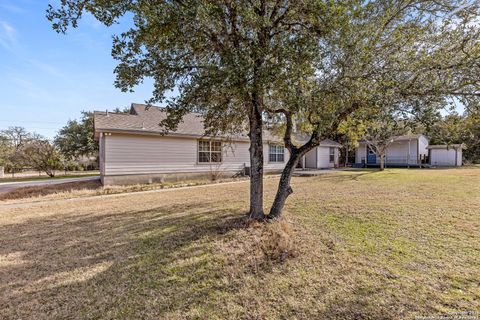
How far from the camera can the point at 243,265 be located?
3.82 m

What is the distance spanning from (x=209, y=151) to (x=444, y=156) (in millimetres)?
29903

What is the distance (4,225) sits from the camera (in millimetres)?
6312

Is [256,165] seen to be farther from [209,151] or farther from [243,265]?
[209,151]

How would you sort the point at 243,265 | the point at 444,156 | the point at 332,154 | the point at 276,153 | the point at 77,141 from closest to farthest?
1. the point at 243,265
2. the point at 276,153
3. the point at 332,154
4. the point at 444,156
5. the point at 77,141

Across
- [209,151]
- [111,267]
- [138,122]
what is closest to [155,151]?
[138,122]

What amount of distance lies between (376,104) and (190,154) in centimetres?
1279

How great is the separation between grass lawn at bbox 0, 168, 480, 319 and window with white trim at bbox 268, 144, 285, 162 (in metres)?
13.3

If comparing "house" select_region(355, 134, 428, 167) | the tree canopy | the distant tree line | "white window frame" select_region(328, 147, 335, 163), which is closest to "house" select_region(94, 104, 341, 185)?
"white window frame" select_region(328, 147, 335, 163)

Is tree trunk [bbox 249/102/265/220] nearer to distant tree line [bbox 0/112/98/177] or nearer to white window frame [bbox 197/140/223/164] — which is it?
white window frame [bbox 197/140/223/164]

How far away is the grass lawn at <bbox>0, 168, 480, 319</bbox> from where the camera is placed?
9.19 feet

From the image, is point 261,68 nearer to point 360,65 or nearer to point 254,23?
point 254,23

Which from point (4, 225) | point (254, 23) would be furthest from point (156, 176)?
point (254, 23)

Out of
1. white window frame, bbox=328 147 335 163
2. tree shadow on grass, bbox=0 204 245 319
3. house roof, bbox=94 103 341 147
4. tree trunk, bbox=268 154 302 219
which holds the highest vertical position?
house roof, bbox=94 103 341 147

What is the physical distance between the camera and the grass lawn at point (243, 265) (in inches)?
110
